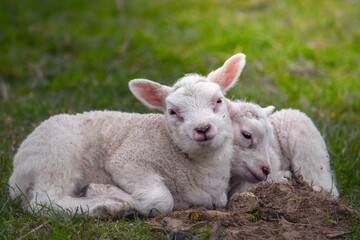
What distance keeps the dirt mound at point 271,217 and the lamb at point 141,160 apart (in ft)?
1.14

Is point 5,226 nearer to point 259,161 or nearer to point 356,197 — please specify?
point 259,161

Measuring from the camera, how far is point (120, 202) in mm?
4832

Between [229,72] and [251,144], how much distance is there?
32.6 inches

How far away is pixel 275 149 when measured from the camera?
5930mm

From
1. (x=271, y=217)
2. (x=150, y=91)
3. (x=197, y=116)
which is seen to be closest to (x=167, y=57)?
(x=150, y=91)

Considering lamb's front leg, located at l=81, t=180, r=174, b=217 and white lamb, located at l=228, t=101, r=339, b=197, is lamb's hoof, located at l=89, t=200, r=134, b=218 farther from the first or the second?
white lamb, located at l=228, t=101, r=339, b=197

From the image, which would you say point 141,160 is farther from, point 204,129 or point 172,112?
point 204,129

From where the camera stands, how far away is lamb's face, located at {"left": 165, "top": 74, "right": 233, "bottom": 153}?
15.6 ft

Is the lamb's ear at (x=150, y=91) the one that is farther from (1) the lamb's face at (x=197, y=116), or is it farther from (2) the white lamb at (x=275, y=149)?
(2) the white lamb at (x=275, y=149)

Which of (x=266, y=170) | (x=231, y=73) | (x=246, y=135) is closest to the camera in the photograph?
(x=266, y=170)

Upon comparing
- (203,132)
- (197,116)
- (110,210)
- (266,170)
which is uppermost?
(197,116)

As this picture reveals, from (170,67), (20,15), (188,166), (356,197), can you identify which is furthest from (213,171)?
(20,15)

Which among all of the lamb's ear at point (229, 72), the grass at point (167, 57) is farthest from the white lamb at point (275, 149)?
the grass at point (167, 57)

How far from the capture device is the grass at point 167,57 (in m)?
7.09
